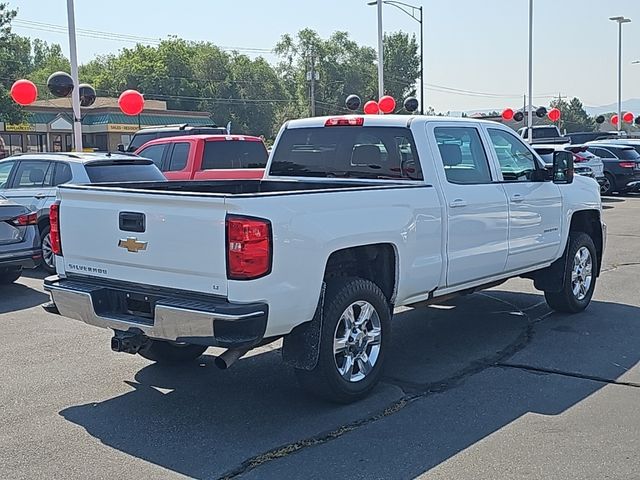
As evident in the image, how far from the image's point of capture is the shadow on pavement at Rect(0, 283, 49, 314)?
920 cm

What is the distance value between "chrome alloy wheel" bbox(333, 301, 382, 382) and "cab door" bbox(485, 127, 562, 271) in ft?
6.59

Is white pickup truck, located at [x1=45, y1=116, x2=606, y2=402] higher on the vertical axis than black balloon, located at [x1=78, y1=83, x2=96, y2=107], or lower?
lower

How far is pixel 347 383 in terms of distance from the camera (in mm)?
5562

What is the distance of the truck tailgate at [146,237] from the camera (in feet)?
16.1

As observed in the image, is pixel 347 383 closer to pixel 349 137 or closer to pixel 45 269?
pixel 349 137

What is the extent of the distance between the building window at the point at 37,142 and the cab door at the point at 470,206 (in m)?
43.2

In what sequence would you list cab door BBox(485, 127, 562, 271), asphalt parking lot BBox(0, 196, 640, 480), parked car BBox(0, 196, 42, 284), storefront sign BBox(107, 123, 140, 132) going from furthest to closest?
storefront sign BBox(107, 123, 140, 132)
parked car BBox(0, 196, 42, 284)
cab door BBox(485, 127, 562, 271)
asphalt parking lot BBox(0, 196, 640, 480)

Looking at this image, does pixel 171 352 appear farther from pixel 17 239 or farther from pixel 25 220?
pixel 25 220

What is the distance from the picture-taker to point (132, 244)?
528cm

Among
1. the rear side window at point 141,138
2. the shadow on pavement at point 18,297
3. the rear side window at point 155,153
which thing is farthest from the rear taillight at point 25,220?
the rear side window at point 141,138

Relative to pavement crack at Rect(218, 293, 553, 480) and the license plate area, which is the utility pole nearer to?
pavement crack at Rect(218, 293, 553, 480)

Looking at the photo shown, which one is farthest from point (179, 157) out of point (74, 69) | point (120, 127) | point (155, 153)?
point (120, 127)

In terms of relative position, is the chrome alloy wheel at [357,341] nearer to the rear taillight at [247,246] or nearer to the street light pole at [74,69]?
the rear taillight at [247,246]

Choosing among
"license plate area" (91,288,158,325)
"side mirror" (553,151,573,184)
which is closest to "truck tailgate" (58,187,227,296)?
"license plate area" (91,288,158,325)
